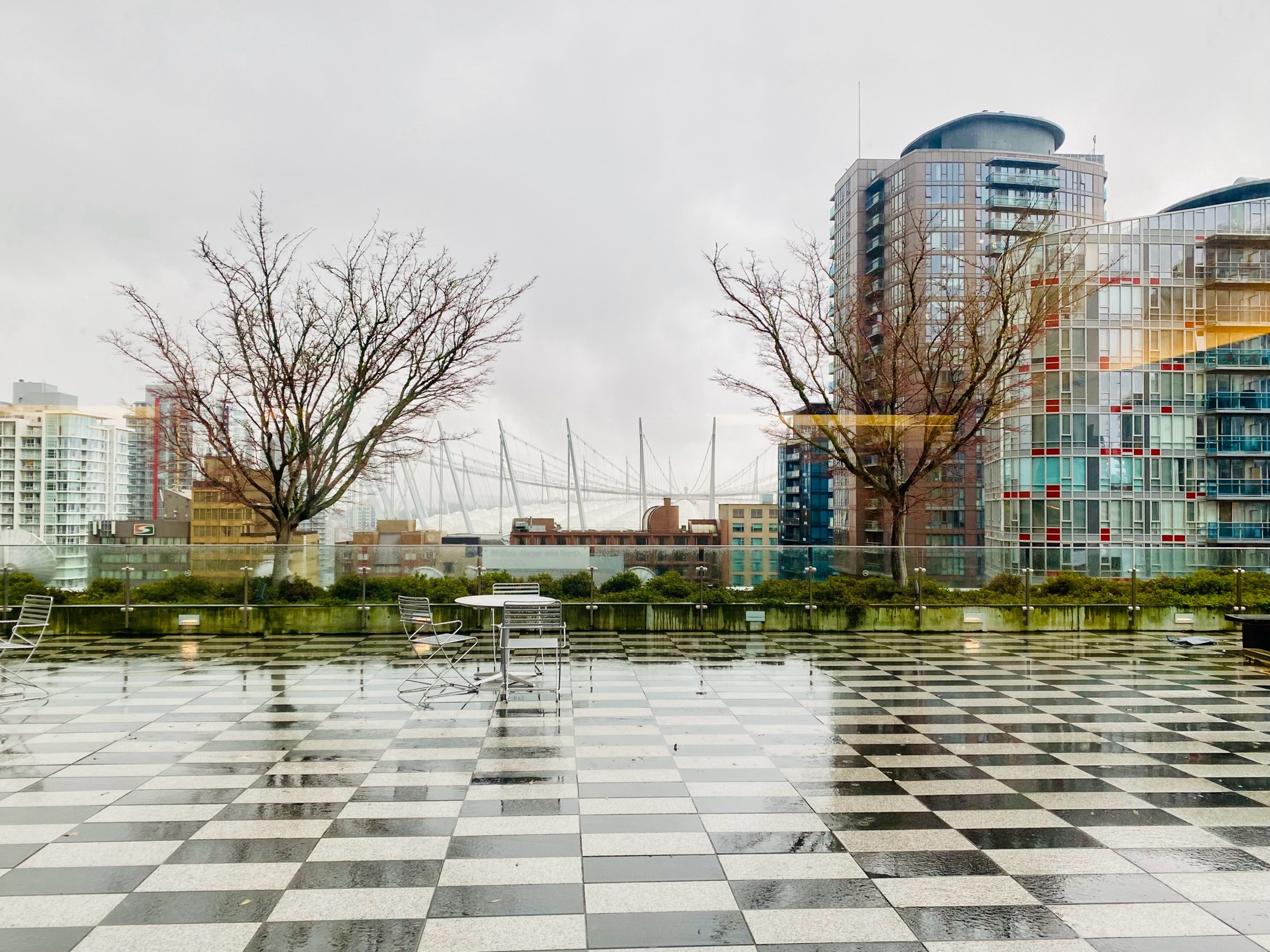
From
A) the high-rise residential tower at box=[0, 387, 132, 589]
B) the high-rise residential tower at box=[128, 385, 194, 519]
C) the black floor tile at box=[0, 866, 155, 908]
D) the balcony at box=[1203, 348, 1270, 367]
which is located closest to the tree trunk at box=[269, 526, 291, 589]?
the high-rise residential tower at box=[128, 385, 194, 519]

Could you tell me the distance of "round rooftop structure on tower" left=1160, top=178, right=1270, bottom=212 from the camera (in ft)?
168

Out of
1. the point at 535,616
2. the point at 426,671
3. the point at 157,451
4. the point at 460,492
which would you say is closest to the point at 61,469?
the point at 157,451

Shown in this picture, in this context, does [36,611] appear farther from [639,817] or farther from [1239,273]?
[1239,273]

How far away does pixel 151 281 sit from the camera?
48.4 ft

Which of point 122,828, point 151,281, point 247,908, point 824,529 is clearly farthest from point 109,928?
point 824,529

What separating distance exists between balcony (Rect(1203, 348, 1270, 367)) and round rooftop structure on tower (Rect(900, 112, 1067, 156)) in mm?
33161

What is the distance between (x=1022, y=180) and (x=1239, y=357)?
32.6 metres

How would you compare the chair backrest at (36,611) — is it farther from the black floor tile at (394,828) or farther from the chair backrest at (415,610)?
the black floor tile at (394,828)

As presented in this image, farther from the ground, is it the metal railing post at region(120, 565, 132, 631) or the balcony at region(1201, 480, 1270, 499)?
the balcony at region(1201, 480, 1270, 499)

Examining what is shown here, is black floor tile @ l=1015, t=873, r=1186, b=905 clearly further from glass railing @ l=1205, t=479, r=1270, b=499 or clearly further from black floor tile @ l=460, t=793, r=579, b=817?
glass railing @ l=1205, t=479, r=1270, b=499

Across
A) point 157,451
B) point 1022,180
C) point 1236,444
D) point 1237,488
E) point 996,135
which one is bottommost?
point 1237,488

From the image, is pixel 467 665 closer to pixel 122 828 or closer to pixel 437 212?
pixel 122 828

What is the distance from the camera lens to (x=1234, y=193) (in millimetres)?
53344

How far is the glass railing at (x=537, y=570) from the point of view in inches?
492
